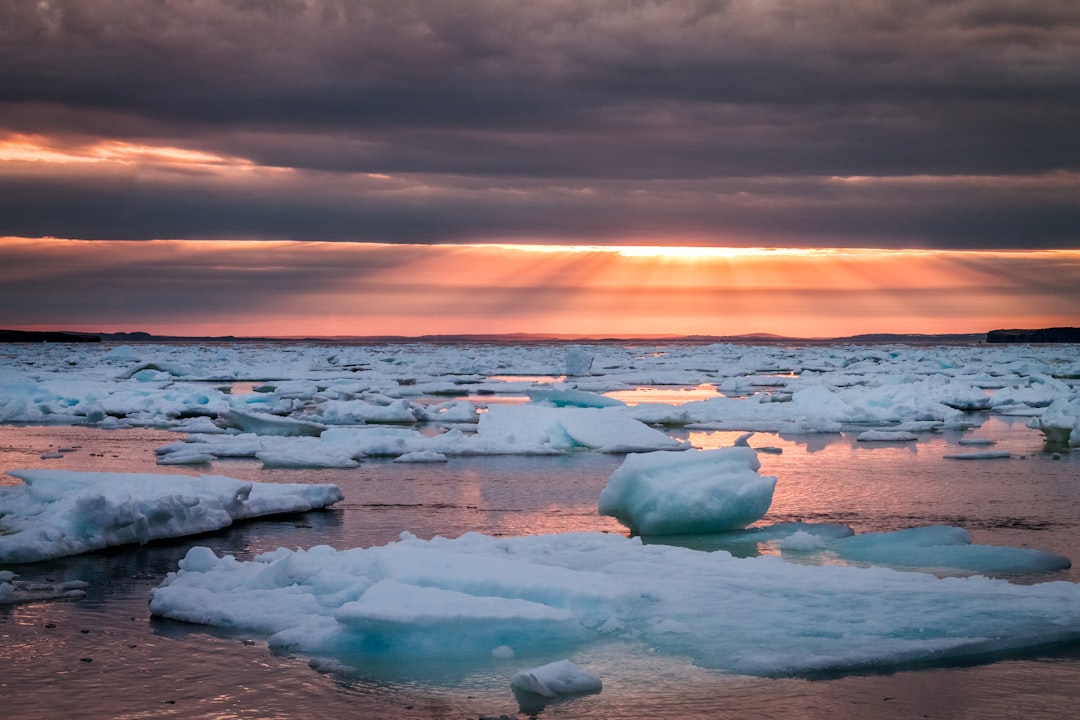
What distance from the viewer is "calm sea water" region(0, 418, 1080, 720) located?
14.2 feet

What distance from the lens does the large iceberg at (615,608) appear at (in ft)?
16.4

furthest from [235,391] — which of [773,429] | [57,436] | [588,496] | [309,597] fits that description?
[309,597]

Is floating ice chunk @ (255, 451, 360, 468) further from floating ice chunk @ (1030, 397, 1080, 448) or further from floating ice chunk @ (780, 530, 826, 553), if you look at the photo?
floating ice chunk @ (1030, 397, 1080, 448)

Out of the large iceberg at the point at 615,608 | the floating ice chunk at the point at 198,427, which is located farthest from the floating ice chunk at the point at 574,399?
the large iceberg at the point at 615,608

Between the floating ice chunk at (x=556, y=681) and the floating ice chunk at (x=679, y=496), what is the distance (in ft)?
11.4

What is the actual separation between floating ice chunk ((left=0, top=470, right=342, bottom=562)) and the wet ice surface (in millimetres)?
187

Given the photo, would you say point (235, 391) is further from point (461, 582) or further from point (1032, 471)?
point (461, 582)

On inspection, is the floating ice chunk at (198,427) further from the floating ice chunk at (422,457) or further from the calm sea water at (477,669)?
the floating ice chunk at (422,457)

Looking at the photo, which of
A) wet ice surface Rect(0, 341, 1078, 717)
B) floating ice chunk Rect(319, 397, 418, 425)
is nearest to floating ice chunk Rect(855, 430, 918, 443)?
wet ice surface Rect(0, 341, 1078, 717)

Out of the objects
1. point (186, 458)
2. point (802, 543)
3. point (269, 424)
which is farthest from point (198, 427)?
point (802, 543)

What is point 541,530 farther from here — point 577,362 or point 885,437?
point 577,362

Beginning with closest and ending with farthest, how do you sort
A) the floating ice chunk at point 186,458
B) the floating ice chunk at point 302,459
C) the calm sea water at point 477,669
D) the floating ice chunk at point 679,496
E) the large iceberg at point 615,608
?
the calm sea water at point 477,669 < the large iceberg at point 615,608 < the floating ice chunk at point 679,496 < the floating ice chunk at point 186,458 < the floating ice chunk at point 302,459

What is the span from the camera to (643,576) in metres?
6.00

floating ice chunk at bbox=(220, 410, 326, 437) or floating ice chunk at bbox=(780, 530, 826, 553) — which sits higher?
floating ice chunk at bbox=(780, 530, 826, 553)
